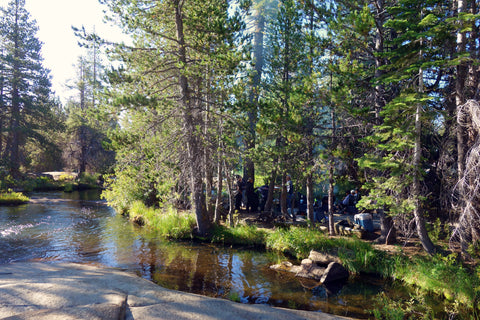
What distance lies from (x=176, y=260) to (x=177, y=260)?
0.03m

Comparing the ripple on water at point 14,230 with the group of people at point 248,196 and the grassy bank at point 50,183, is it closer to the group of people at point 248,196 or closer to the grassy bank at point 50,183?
the group of people at point 248,196

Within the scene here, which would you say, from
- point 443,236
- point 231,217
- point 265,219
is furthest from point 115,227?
point 443,236

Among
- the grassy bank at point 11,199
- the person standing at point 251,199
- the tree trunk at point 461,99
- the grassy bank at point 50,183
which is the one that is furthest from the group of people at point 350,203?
the grassy bank at point 50,183

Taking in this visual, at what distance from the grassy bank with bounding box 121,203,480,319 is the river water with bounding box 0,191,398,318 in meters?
0.50

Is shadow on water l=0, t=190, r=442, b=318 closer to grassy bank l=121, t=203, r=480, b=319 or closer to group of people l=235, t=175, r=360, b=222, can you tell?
grassy bank l=121, t=203, r=480, b=319

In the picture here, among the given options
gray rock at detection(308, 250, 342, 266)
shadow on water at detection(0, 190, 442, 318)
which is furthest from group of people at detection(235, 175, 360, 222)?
gray rock at detection(308, 250, 342, 266)

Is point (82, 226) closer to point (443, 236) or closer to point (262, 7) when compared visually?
point (443, 236)

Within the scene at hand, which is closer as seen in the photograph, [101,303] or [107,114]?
[101,303]

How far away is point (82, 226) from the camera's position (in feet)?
46.1

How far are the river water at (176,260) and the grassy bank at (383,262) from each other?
50 centimetres

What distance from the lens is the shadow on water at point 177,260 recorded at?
725 cm

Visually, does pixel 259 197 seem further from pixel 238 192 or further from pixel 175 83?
pixel 175 83

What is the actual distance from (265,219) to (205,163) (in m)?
3.72

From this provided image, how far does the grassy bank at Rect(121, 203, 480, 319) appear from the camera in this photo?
6340 millimetres
